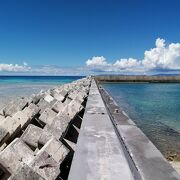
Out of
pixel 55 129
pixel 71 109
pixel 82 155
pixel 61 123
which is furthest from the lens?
pixel 71 109

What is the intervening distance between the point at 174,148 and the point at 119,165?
435 centimetres

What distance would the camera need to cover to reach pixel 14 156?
1.81 metres

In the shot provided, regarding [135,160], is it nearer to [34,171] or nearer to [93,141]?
[93,141]

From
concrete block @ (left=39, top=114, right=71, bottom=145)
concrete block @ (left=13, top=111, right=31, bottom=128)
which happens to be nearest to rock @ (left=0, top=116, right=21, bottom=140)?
concrete block @ (left=13, top=111, right=31, bottom=128)

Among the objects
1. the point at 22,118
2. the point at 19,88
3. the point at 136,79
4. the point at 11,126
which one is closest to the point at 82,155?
the point at 11,126

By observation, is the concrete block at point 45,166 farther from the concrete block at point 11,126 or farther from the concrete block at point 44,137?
the concrete block at point 11,126

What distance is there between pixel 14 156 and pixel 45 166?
0.90 feet

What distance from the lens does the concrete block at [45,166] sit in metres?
1.59

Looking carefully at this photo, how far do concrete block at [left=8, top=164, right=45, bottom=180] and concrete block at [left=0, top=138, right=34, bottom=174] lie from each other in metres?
0.28

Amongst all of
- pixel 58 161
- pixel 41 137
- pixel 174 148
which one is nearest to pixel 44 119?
pixel 41 137

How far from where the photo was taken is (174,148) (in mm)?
5785

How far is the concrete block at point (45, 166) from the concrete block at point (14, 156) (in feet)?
0.52

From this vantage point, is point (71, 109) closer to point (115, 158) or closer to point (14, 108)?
point (14, 108)

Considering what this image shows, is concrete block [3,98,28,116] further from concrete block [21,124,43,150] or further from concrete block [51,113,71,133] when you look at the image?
concrete block [21,124,43,150]
